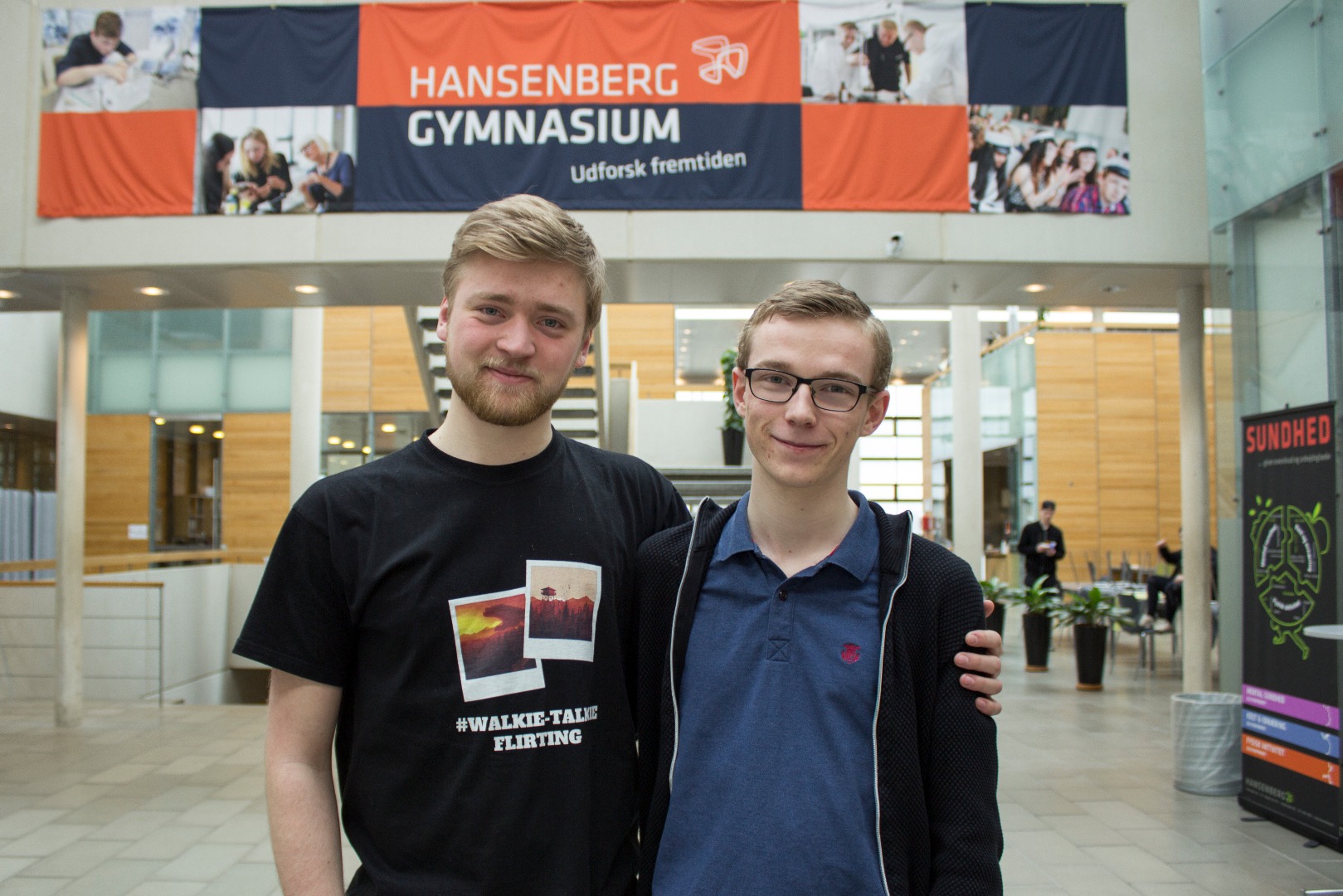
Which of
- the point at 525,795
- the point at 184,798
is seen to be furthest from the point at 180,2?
the point at 525,795

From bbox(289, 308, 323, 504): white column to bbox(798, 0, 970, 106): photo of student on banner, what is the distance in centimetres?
681

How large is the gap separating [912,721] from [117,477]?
51.3 feet

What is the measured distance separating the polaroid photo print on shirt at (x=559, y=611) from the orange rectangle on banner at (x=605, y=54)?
5.84 metres

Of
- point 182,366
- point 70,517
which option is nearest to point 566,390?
point 70,517

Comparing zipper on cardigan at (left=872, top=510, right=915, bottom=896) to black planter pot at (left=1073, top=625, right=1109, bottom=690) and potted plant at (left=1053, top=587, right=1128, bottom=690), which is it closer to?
potted plant at (left=1053, top=587, right=1128, bottom=690)

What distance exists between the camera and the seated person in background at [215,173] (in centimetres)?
677

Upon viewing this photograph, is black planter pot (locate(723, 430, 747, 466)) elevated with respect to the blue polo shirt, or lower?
elevated

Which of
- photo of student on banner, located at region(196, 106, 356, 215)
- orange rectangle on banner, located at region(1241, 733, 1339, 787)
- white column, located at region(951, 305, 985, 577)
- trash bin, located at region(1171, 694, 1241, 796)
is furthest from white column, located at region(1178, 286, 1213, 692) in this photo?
photo of student on banner, located at region(196, 106, 356, 215)

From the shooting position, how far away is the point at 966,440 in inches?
477

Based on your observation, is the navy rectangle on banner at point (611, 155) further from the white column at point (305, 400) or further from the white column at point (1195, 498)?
the white column at point (305, 400)

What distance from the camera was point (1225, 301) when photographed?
605cm

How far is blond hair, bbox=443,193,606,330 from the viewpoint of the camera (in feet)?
4.60

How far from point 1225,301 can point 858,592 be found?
5752 millimetres

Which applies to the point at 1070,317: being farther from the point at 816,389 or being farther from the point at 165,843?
the point at 816,389
